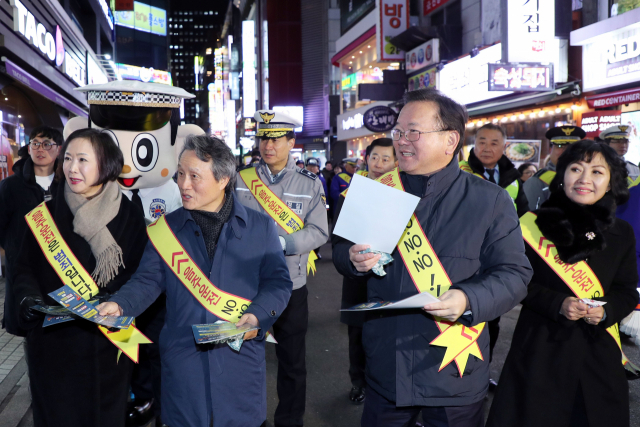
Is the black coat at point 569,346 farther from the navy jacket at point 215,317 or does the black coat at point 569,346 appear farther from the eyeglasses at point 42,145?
the eyeglasses at point 42,145

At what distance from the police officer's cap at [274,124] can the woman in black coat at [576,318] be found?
1.97 m

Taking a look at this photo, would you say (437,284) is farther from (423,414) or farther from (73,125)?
(73,125)

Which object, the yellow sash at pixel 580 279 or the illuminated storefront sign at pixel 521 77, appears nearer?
the yellow sash at pixel 580 279

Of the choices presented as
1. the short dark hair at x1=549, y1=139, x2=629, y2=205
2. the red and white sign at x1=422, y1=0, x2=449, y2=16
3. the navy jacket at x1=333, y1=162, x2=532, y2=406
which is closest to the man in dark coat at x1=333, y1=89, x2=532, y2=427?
the navy jacket at x1=333, y1=162, x2=532, y2=406

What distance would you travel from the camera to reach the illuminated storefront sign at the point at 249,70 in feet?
166

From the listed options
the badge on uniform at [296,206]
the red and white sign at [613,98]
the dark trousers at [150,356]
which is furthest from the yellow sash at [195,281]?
the red and white sign at [613,98]

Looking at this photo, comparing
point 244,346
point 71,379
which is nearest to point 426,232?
point 244,346

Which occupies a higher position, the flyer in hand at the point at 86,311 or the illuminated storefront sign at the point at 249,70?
the illuminated storefront sign at the point at 249,70

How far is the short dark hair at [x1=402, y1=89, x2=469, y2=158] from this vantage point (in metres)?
2.18

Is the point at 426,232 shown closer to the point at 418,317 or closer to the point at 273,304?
the point at 418,317

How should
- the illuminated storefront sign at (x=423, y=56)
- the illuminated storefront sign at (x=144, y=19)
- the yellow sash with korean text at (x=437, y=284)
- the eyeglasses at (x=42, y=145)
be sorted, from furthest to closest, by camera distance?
1. the illuminated storefront sign at (x=144, y=19)
2. the illuminated storefront sign at (x=423, y=56)
3. the eyeglasses at (x=42, y=145)
4. the yellow sash with korean text at (x=437, y=284)

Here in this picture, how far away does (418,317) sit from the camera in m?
2.15

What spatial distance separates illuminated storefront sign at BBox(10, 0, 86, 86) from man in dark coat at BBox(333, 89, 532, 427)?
9528mm

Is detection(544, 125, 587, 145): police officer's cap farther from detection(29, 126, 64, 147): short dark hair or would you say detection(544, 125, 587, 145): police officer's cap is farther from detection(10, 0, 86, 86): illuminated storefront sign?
detection(10, 0, 86, 86): illuminated storefront sign
